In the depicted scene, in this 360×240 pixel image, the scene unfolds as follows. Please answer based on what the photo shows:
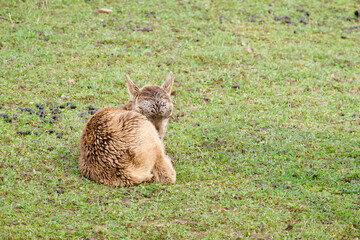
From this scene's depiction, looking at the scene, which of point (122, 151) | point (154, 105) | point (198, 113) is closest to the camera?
point (122, 151)

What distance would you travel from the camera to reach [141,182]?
6.38 metres

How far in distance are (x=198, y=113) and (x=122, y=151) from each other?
3.26 metres

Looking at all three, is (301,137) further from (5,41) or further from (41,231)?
(5,41)

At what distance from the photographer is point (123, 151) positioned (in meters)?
6.02

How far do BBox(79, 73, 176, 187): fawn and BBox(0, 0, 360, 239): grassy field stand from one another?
0.54ft

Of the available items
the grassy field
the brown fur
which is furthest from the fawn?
the grassy field

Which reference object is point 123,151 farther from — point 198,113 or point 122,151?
point 198,113

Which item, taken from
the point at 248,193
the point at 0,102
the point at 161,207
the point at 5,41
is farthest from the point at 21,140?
the point at 5,41

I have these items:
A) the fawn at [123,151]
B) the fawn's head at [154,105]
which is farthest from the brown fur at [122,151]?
the fawn's head at [154,105]

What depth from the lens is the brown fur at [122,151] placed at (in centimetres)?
605

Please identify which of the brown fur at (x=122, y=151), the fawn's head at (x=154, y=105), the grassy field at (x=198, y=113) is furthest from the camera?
the fawn's head at (x=154, y=105)

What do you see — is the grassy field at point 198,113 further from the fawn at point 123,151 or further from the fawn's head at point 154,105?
the fawn's head at point 154,105

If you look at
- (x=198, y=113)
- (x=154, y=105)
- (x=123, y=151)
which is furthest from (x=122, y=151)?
(x=198, y=113)

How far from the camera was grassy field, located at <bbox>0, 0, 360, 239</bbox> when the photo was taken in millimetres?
5820
